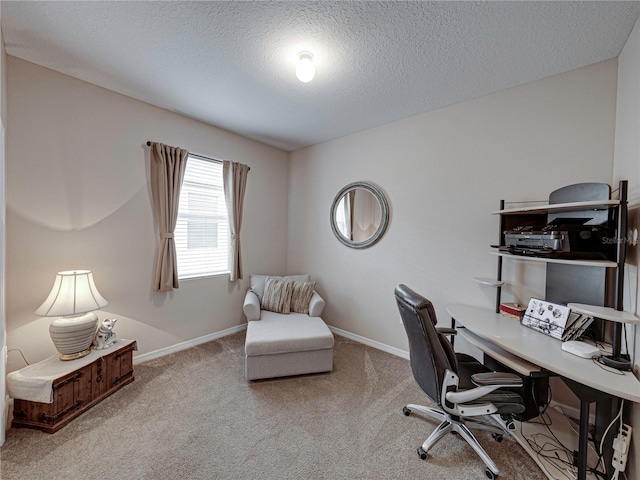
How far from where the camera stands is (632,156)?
151 cm

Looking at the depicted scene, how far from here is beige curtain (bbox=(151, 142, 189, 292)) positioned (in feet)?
8.57

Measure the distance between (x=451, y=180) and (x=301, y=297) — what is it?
2060 millimetres

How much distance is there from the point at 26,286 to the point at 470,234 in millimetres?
3730

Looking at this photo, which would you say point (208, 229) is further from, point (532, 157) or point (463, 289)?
point (532, 157)

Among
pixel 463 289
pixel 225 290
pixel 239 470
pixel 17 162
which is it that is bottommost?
pixel 239 470

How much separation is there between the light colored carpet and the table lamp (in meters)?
0.50

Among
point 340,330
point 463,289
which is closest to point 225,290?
point 340,330

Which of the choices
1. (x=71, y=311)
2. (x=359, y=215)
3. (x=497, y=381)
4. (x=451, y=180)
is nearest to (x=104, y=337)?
(x=71, y=311)

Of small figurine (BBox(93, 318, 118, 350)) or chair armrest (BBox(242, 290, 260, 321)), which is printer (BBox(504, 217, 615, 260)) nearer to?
chair armrest (BBox(242, 290, 260, 321))

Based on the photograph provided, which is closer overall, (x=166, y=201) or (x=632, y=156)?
(x=632, y=156)

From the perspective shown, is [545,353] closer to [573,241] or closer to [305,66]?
[573,241]

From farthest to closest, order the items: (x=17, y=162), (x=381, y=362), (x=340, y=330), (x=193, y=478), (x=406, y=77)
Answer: (x=340, y=330) → (x=381, y=362) → (x=406, y=77) → (x=17, y=162) → (x=193, y=478)

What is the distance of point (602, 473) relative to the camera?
1453 millimetres

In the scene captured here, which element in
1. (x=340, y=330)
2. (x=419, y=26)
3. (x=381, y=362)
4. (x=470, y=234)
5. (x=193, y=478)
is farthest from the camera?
(x=340, y=330)
